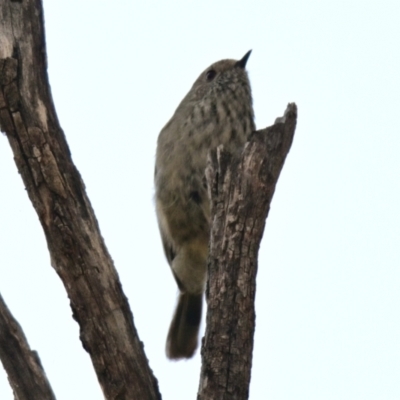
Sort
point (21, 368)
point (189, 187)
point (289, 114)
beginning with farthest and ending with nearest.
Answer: point (189, 187) < point (289, 114) < point (21, 368)

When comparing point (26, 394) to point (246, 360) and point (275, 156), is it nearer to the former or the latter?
point (246, 360)

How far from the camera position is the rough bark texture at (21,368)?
4.03 metres

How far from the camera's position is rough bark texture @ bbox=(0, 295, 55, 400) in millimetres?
4027

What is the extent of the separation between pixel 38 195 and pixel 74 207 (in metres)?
0.17

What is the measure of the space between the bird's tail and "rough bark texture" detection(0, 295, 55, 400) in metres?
2.01

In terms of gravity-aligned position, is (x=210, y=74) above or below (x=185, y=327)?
above

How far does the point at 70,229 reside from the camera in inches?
155

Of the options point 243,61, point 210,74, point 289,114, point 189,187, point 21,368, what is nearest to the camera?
point 21,368

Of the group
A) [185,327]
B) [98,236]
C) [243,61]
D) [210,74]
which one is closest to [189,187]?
[185,327]

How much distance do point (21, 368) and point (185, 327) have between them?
90.8 inches

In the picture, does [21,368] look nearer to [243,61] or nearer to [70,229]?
[70,229]

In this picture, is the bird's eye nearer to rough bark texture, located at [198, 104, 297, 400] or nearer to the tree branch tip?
the tree branch tip

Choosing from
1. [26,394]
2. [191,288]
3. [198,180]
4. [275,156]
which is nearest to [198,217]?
[198,180]

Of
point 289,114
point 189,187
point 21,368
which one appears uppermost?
point 189,187
